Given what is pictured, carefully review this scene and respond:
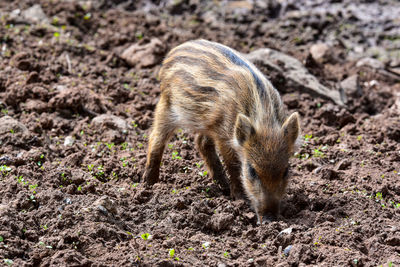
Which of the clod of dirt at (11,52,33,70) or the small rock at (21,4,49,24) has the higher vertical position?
the small rock at (21,4,49,24)

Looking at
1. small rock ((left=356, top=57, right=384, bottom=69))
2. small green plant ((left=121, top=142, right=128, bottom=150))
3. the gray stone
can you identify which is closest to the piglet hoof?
small green plant ((left=121, top=142, right=128, bottom=150))

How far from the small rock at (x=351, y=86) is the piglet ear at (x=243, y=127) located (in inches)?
139

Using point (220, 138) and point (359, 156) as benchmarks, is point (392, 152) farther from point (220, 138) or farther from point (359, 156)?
point (220, 138)

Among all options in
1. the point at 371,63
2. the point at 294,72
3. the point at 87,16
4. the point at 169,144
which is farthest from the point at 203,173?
the point at 87,16

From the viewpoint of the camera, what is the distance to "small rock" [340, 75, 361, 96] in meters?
8.05

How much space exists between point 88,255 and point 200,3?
7.45m

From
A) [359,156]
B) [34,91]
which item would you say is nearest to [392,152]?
[359,156]

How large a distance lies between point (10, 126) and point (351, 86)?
198 inches

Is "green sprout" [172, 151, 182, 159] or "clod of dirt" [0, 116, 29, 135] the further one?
"green sprout" [172, 151, 182, 159]

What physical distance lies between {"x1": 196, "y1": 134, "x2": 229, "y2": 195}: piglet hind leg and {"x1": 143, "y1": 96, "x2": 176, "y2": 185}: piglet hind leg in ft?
1.21

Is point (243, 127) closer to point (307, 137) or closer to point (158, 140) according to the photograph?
point (158, 140)

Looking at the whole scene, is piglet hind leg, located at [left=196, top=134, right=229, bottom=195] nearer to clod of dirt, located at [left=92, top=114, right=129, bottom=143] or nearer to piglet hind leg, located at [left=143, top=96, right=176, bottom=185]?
piglet hind leg, located at [left=143, top=96, right=176, bottom=185]

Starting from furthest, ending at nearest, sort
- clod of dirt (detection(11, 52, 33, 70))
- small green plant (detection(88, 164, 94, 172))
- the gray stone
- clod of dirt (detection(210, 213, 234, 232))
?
the gray stone, clod of dirt (detection(11, 52, 33, 70)), small green plant (detection(88, 164, 94, 172)), clod of dirt (detection(210, 213, 234, 232))

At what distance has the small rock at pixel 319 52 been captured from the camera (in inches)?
352
